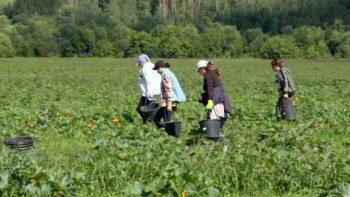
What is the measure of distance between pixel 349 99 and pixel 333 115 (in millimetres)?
6976

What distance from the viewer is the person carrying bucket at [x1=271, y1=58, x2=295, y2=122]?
43.0 feet

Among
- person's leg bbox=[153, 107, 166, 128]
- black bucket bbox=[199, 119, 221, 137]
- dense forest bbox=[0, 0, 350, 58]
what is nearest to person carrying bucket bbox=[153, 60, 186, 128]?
person's leg bbox=[153, 107, 166, 128]

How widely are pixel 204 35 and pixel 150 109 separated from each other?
95497mm

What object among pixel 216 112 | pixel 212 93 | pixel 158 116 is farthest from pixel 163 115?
pixel 212 93

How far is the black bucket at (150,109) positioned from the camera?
12.6 m

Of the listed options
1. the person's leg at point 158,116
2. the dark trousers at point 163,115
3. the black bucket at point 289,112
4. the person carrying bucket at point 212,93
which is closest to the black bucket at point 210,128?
the person carrying bucket at point 212,93

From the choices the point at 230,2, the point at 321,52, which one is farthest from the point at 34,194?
the point at 230,2

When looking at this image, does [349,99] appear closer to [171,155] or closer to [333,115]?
[333,115]

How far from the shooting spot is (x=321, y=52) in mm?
99938

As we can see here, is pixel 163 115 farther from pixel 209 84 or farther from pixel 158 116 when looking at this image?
pixel 209 84

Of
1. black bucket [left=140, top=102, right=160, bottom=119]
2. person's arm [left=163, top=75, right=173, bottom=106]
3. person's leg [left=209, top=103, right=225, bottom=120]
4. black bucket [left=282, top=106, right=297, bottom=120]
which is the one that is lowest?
black bucket [left=282, top=106, right=297, bottom=120]

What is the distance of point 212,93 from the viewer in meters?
10.8

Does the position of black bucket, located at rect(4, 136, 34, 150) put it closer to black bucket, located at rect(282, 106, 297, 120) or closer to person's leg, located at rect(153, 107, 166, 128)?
person's leg, located at rect(153, 107, 166, 128)

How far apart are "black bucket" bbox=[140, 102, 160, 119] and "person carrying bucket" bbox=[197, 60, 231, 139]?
1.77 metres
